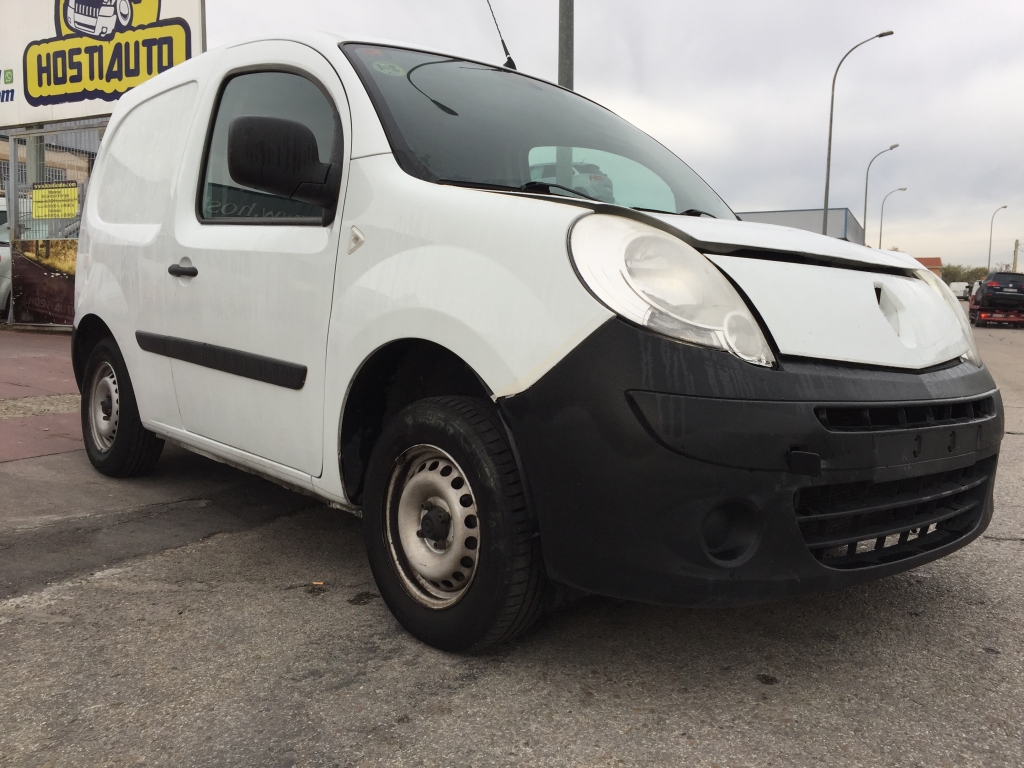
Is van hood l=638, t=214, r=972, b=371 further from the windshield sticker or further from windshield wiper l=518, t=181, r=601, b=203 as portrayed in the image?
the windshield sticker

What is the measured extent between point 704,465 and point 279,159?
1.44 m

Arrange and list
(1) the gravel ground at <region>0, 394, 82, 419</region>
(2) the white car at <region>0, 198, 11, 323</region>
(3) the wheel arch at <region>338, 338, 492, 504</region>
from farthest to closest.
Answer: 1. (2) the white car at <region>0, 198, 11, 323</region>
2. (1) the gravel ground at <region>0, 394, 82, 419</region>
3. (3) the wheel arch at <region>338, 338, 492, 504</region>

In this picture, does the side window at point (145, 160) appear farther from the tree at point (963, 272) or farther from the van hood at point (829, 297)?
the tree at point (963, 272)

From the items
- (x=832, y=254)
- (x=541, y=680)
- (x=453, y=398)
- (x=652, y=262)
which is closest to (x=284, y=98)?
(x=453, y=398)

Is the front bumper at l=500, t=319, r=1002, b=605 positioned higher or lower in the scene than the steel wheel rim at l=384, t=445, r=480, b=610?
higher

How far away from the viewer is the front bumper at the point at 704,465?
71.6 inches

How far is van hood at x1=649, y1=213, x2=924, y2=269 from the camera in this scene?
6.66ft

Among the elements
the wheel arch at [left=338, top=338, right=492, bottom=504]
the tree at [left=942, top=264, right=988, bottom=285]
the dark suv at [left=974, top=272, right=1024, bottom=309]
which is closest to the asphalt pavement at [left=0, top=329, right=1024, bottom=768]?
the wheel arch at [left=338, top=338, right=492, bottom=504]

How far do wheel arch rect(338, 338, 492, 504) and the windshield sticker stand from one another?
917 millimetres

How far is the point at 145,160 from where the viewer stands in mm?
3623

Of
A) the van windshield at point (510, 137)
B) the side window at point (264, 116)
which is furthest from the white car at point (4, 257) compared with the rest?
the van windshield at point (510, 137)

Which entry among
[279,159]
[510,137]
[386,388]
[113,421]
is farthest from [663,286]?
[113,421]

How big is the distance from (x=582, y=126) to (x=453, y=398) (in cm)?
134

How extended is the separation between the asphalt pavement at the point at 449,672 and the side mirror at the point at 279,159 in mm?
1210
